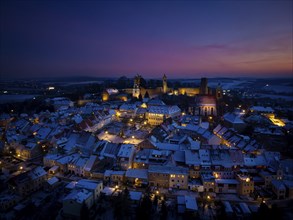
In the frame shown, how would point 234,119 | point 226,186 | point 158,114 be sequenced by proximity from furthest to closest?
point 158,114
point 234,119
point 226,186

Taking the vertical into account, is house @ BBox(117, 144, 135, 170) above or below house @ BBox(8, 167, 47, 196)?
above

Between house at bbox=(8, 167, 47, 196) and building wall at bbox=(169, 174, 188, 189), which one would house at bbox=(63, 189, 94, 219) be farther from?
building wall at bbox=(169, 174, 188, 189)

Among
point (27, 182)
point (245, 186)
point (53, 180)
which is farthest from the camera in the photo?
point (53, 180)

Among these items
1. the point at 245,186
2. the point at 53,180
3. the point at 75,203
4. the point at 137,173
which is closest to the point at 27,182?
the point at 53,180

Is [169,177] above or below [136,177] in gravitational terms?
above

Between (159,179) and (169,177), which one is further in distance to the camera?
(159,179)

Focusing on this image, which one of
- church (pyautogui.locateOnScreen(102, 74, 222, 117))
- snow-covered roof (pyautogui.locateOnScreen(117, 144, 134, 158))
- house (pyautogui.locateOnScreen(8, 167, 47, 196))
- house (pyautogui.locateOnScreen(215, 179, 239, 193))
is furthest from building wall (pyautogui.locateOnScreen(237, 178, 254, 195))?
church (pyautogui.locateOnScreen(102, 74, 222, 117))

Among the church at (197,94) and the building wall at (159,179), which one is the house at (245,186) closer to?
the building wall at (159,179)

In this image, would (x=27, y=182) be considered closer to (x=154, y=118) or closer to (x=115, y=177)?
(x=115, y=177)

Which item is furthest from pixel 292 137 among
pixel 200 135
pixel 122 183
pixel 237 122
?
pixel 122 183

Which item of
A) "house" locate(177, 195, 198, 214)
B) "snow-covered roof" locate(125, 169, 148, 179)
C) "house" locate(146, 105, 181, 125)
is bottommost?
"house" locate(177, 195, 198, 214)

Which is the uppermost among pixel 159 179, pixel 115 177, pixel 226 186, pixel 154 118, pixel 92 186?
pixel 154 118
